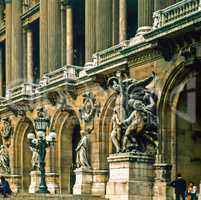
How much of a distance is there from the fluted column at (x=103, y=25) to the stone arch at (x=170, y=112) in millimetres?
7677

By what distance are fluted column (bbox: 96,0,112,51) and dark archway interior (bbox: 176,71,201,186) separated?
26.5 ft

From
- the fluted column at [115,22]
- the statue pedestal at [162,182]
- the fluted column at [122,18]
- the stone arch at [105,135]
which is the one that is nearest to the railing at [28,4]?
the fluted column at [115,22]

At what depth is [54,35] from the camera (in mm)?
43719

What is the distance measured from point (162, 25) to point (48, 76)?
14410 millimetres

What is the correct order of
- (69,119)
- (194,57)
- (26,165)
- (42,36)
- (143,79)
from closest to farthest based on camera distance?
(194,57) < (143,79) < (69,119) < (42,36) < (26,165)

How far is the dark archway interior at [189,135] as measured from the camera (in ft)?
101

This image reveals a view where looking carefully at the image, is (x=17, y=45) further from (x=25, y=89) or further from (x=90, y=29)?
(x=90, y=29)

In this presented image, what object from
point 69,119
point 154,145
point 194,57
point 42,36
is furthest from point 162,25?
point 42,36

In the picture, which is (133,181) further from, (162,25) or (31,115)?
(31,115)

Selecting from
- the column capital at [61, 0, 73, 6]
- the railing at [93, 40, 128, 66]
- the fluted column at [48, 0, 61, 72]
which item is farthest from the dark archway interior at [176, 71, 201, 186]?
the column capital at [61, 0, 73, 6]

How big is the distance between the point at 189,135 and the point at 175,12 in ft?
18.5

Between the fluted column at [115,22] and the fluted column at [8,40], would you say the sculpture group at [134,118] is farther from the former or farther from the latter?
the fluted column at [8,40]

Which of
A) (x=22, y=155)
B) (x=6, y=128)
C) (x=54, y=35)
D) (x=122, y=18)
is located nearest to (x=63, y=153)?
(x=22, y=155)

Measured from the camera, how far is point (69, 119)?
41.8 metres
